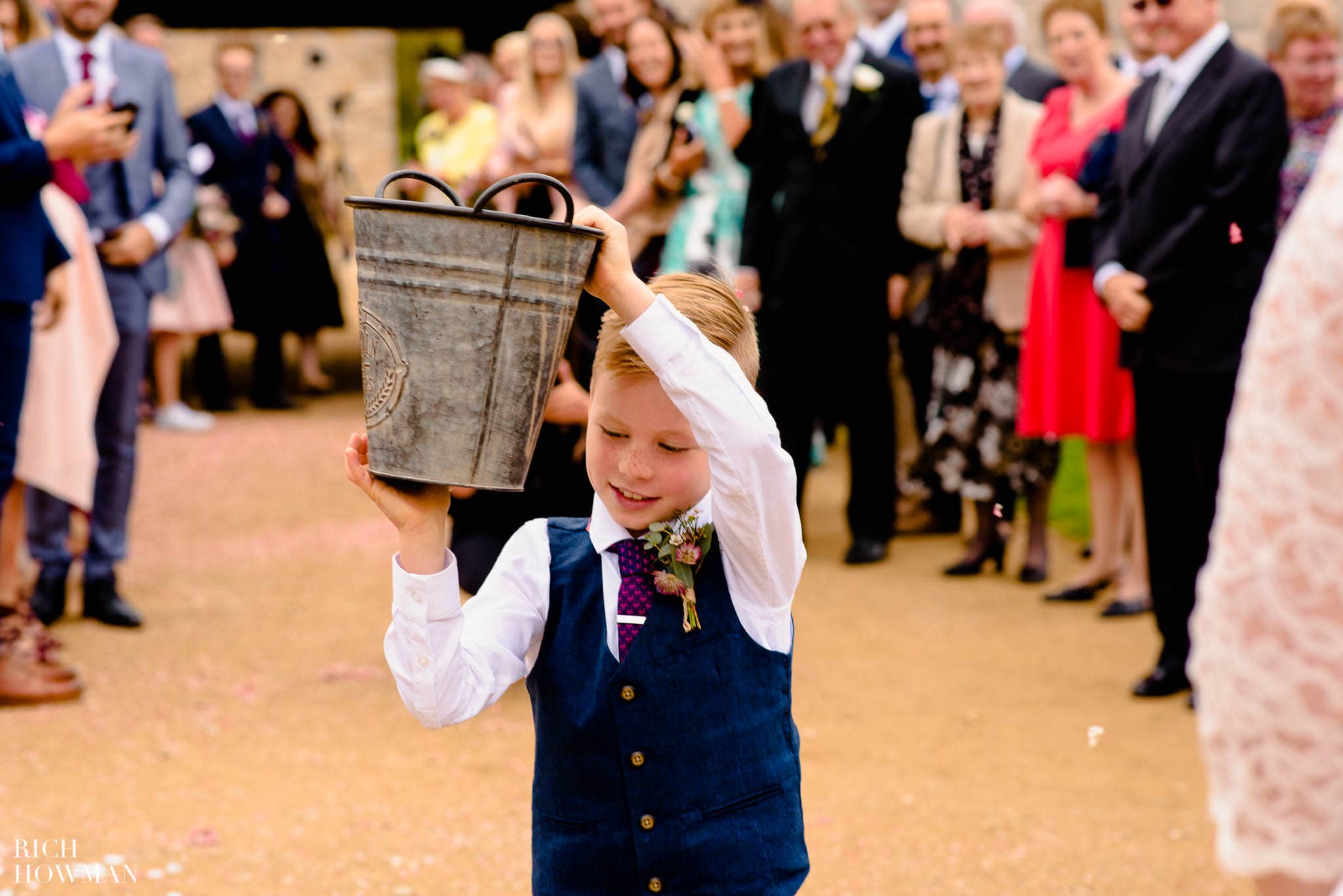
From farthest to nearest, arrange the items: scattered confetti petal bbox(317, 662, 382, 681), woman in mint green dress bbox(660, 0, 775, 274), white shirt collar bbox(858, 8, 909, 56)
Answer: white shirt collar bbox(858, 8, 909, 56)
woman in mint green dress bbox(660, 0, 775, 274)
scattered confetti petal bbox(317, 662, 382, 681)

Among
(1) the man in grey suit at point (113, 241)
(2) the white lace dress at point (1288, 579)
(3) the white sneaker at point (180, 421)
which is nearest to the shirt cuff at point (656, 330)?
(2) the white lace dress at point (1288, 579)

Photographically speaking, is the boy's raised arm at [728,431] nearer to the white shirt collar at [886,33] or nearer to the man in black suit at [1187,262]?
the man in black suit at [1187,262]

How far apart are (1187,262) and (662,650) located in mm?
3269

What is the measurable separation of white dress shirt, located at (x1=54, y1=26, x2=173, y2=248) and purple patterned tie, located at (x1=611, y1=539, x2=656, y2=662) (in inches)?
172

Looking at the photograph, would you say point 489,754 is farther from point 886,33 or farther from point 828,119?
point 886,33

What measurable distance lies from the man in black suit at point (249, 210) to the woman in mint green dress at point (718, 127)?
4.81 m

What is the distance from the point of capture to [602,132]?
840cm

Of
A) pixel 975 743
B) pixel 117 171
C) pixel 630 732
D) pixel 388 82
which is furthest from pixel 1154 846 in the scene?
pixel 388 82

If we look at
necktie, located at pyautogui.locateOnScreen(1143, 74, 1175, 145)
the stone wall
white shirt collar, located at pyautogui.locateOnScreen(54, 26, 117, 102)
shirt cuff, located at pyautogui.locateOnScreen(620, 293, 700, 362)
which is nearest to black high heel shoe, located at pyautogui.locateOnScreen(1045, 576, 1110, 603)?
necktie, located at pyautogui.locateOnScreen(1143, 74, 1175, 145)

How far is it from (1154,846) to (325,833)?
2.09m

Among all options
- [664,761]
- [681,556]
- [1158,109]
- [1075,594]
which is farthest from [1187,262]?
[664,761]

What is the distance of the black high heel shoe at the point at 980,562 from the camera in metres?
6.87

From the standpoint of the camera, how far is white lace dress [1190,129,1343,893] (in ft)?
3.60

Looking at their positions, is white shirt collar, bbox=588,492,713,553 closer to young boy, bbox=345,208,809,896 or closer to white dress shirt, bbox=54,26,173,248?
young boy, bbox=345,208,809,896
